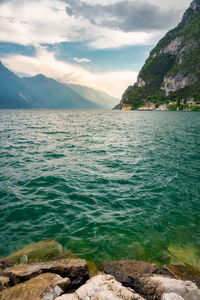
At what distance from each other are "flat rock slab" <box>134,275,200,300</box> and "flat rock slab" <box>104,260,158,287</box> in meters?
0.48

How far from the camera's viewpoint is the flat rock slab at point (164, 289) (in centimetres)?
493

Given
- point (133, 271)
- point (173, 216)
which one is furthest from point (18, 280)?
point (173, 216)

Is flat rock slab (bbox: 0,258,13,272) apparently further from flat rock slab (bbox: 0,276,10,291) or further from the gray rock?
the gray rock

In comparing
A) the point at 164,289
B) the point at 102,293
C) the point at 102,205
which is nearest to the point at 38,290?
the point at 102,293

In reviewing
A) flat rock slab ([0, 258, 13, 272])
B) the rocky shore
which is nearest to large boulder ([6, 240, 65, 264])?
the rocky shore

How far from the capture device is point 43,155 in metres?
24.5

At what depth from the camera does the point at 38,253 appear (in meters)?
8.23

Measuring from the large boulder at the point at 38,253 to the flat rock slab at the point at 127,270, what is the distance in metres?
2.51

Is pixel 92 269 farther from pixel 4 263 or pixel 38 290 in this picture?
pixel 4 263

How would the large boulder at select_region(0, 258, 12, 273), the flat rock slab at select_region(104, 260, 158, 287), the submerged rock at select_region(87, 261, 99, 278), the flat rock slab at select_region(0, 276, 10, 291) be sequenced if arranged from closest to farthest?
the flat rock slab at select_region(0, 276, 10, 291)
the flat rock slab at select_region(104, 260, 158, 287)
the submerged rock at select_region(87, 261, 99, 278)
the large boulder at select_region(0, 258, 12, 273)

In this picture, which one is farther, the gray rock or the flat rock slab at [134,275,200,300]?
the flat rock slab at [134,275,200,300]

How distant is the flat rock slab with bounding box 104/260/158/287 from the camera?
6305 mm

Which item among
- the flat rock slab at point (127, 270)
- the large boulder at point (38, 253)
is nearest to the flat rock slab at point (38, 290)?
the flat rock slab at point (127, 270)

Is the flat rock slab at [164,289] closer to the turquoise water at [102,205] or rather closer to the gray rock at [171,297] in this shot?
the gray rock at [171,297]
